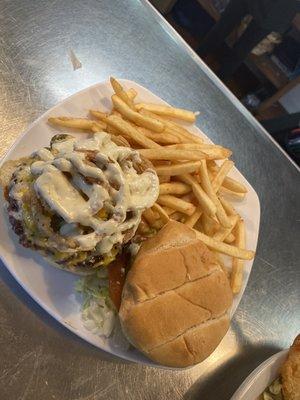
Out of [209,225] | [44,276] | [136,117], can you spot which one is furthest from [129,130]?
[44,276]

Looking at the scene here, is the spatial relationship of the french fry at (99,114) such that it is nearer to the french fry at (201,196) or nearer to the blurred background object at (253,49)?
the french fry at (201,196)

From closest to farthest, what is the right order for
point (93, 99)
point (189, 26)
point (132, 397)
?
1. point (132, 397)
2. point (93, 99)
3. point (189, 26)

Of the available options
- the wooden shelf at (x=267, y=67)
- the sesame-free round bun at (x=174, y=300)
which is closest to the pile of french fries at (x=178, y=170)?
the sesame-free round bun at (x=174, y=300)

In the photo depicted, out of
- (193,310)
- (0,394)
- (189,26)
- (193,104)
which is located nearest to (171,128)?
(193,104)

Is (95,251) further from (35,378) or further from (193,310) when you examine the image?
(35,378)

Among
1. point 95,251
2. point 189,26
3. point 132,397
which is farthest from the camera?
point 189,26

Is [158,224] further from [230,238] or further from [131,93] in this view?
[131,93]

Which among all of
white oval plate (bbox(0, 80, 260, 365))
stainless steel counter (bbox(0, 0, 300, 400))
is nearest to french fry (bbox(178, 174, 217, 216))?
white oval plate (bbox(0, 80, 260, 365))

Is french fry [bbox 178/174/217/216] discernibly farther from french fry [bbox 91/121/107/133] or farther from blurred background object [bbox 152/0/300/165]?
blurred background object [bbox 152/0/300/165]
